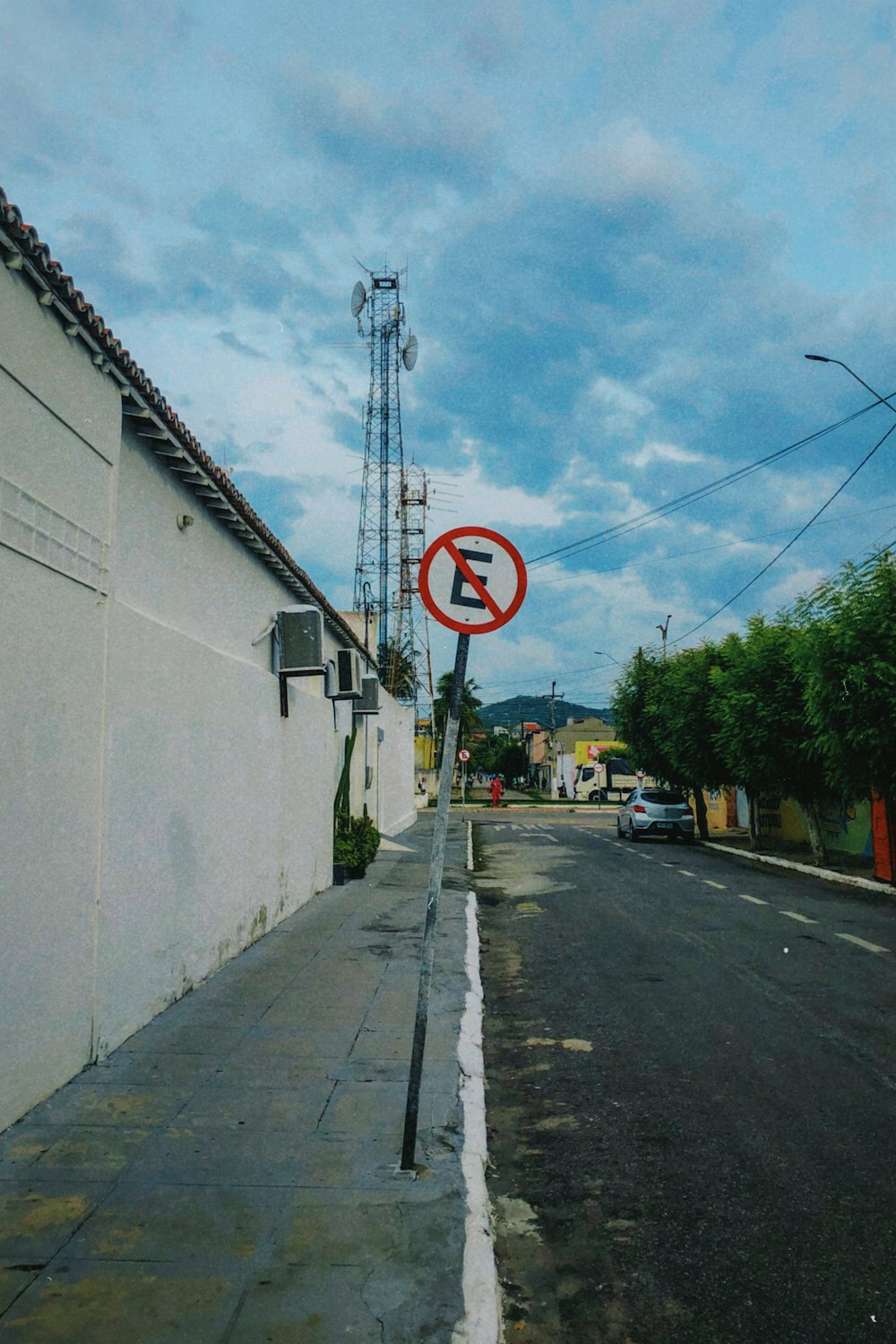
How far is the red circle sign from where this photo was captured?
491 cm

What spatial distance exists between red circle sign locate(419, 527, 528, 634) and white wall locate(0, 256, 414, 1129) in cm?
200

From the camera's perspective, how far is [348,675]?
14.5 meters

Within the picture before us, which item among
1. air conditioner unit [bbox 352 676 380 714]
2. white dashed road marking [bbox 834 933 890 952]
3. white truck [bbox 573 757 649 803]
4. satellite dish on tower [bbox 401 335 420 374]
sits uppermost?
satellite dish on tower [bbox 401 335 420 374]

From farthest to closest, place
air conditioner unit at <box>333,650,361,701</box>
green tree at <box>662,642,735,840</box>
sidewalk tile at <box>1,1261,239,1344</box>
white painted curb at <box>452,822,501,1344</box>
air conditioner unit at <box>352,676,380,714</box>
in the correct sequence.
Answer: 1. green tree at <box>662,642,735,840</box>
2. air conditioner unit at <box>352,676,380,714</box>
3. air conditioner unit at <box>333,650,361,701</box>
4. white painted curb at <box>452,822,501,1344</box>
5. sidewalk tile at <box>1,1261,239,1344</box>

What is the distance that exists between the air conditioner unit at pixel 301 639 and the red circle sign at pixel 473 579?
248 inches

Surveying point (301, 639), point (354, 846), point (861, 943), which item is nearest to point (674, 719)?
point (354, 846)

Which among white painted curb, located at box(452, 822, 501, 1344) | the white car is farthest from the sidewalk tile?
the white car

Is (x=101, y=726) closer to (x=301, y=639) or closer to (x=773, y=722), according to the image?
(x=301, y=639)

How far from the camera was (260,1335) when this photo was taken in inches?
122

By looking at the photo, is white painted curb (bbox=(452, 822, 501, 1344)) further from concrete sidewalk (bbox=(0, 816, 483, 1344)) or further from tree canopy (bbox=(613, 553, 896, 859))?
tree canopy (bbox=(613, 553, 896, 859))

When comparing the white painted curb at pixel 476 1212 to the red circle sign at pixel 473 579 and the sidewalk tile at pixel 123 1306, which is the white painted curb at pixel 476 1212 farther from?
the red circle sign at pixel 473 579

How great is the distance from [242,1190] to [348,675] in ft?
34.9

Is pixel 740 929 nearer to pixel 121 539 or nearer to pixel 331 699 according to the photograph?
pixel 331 699

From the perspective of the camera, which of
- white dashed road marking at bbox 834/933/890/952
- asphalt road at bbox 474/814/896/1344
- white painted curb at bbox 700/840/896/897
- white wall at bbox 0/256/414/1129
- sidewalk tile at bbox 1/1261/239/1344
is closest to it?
sidewalk tile at bbox 1/1261/239/1344
